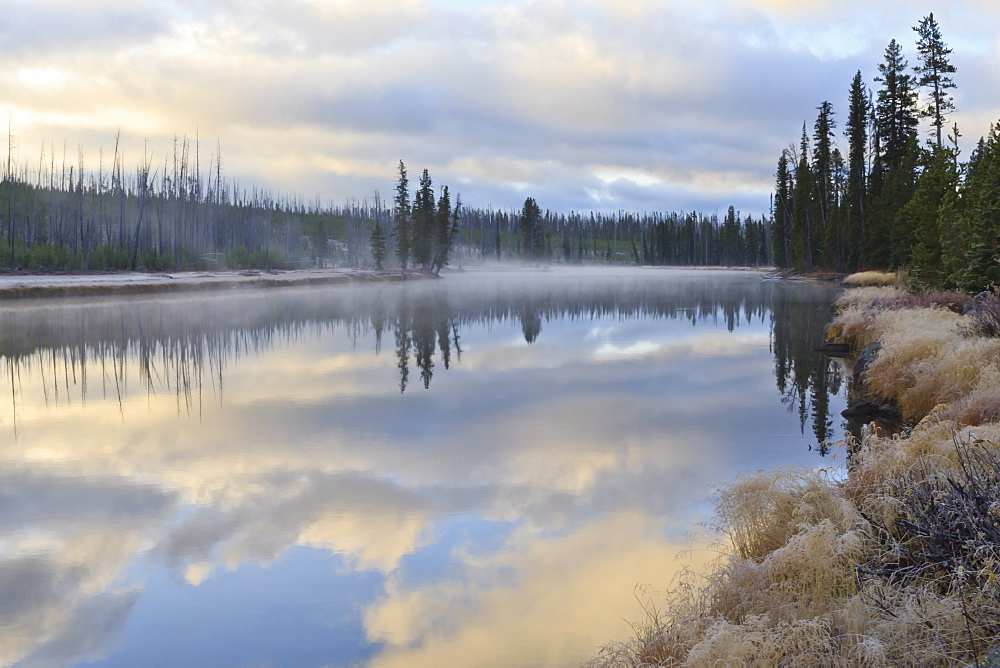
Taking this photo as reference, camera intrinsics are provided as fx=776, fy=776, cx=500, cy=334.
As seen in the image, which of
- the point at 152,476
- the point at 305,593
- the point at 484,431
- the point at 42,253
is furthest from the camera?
the point at 42,253

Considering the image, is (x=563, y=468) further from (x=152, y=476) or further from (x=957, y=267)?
(x=957, y=267)

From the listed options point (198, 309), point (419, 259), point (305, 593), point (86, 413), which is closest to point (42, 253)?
point (198, 309)

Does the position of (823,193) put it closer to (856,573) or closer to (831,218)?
(831,218)

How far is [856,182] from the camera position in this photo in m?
61.1

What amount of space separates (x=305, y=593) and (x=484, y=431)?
21.3 feet

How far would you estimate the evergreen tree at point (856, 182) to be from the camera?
60.1 meters

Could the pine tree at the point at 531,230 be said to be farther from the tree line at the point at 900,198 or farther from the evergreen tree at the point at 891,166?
the evergreen tree at the point at 891,166

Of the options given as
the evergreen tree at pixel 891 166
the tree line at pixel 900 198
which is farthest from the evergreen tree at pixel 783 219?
the evergreen tree at pixel 891 166

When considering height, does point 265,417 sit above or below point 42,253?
below

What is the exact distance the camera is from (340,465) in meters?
10.8

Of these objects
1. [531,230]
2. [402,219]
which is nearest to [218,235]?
[402,219]

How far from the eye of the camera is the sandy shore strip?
46.3 meters

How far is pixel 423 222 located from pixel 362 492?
267ft

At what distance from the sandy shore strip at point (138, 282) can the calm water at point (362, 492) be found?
27.0 m
